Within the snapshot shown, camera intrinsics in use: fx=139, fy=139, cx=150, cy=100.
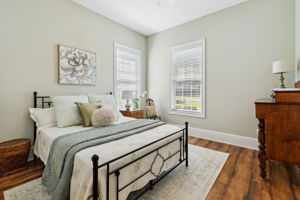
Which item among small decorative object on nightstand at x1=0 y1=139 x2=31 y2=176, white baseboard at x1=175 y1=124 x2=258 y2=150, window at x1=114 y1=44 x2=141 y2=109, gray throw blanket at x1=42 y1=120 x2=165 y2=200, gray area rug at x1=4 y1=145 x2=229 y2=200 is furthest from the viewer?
window at x1=114 y1=44 x2=141 y2=109

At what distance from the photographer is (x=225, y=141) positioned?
317 cm

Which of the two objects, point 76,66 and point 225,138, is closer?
point 76,66

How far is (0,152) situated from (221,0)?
14.9ft

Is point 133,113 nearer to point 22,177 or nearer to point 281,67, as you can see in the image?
point 22,177

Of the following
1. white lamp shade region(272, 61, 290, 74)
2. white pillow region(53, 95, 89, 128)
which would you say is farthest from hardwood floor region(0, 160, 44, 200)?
white lamp shade region(272, 61, 290, 74)

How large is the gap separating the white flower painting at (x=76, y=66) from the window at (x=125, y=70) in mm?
668

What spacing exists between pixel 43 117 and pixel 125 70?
2368mm

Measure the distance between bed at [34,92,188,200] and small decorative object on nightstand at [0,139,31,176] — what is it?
21cm

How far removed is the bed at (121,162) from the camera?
1.09 meters

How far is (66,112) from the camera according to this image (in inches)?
86.6

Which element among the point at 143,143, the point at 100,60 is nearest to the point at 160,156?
the point at 143,143

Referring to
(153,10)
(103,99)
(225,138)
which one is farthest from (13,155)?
(225,138)

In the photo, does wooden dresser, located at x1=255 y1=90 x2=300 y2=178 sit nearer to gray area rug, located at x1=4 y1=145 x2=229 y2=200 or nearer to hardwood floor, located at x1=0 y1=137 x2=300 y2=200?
hardwood floor, located at x1=0 y1=137 x2=300 y2=200

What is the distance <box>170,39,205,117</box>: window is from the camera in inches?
140
